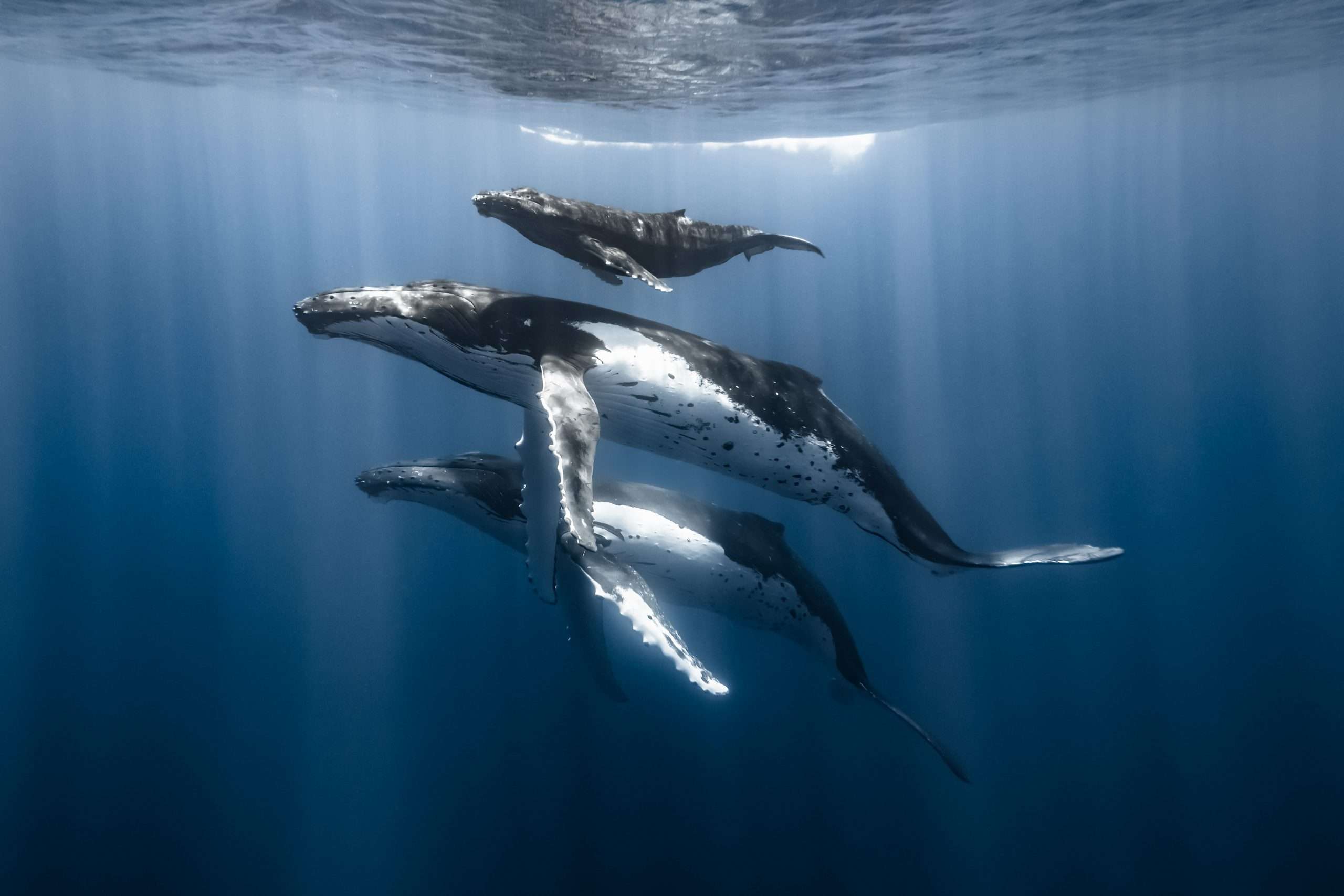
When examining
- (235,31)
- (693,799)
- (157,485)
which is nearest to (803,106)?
(235,31)

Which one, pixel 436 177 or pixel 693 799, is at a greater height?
pixel 436 177

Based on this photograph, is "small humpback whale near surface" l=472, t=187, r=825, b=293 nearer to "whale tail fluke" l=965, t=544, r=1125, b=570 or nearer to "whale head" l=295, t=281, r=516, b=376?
"whale head" l=295, t=281, r=516, b=376

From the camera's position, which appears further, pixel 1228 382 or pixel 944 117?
pixel 1228 382

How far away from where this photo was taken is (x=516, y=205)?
5.06 metres

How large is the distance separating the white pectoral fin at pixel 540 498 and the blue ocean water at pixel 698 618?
7661 millimetres

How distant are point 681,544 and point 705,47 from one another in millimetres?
12108

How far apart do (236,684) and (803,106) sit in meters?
23.8

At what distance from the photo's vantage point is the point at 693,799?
13297 mm

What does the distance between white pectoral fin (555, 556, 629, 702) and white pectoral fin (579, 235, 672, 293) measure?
2.93 meters

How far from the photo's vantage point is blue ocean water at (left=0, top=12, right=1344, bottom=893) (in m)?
13.5

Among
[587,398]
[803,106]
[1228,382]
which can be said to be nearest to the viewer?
[587,398]

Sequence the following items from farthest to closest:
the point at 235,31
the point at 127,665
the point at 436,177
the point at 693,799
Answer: the point at 436,177 < the point at 127,665 < the point at 235,31 < the point at 693,799

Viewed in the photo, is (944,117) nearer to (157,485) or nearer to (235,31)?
(235,31)

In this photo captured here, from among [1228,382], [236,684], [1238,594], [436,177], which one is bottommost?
[1238,594]
